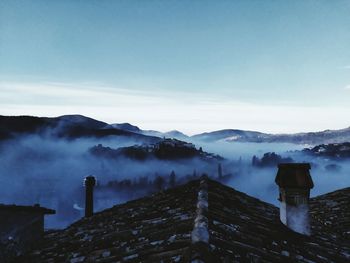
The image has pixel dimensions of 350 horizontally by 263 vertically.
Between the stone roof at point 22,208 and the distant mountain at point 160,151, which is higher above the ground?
the stone roof at point 22,208

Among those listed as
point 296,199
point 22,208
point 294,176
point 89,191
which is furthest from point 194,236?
point 89,191

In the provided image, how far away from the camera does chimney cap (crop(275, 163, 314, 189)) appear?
24.4 ft

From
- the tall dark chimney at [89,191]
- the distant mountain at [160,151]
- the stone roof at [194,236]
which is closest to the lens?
the stone roof at [194,236]

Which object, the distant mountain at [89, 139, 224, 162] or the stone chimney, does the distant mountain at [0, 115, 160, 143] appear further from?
the stone chimney

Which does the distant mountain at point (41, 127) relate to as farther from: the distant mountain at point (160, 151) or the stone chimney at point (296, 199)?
the stone chimney at point (296, 199)

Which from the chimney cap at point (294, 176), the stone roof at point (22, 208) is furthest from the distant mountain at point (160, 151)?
the chimney cap at point (294, 176)

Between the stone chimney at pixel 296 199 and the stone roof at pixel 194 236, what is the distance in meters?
0.25

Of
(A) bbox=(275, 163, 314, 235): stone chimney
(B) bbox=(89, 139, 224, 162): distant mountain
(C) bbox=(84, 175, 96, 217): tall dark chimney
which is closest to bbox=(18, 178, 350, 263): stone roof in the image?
(A) bbox=(275, 163, 314, 235): stone chimney

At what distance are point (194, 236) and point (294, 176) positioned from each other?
3.58 m

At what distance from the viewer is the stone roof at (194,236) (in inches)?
195

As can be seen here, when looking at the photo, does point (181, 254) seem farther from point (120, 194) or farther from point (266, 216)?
point (120, 194)

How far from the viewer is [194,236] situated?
4941 mm

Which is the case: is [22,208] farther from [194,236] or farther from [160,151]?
[160,151]

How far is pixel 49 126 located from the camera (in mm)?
194500
